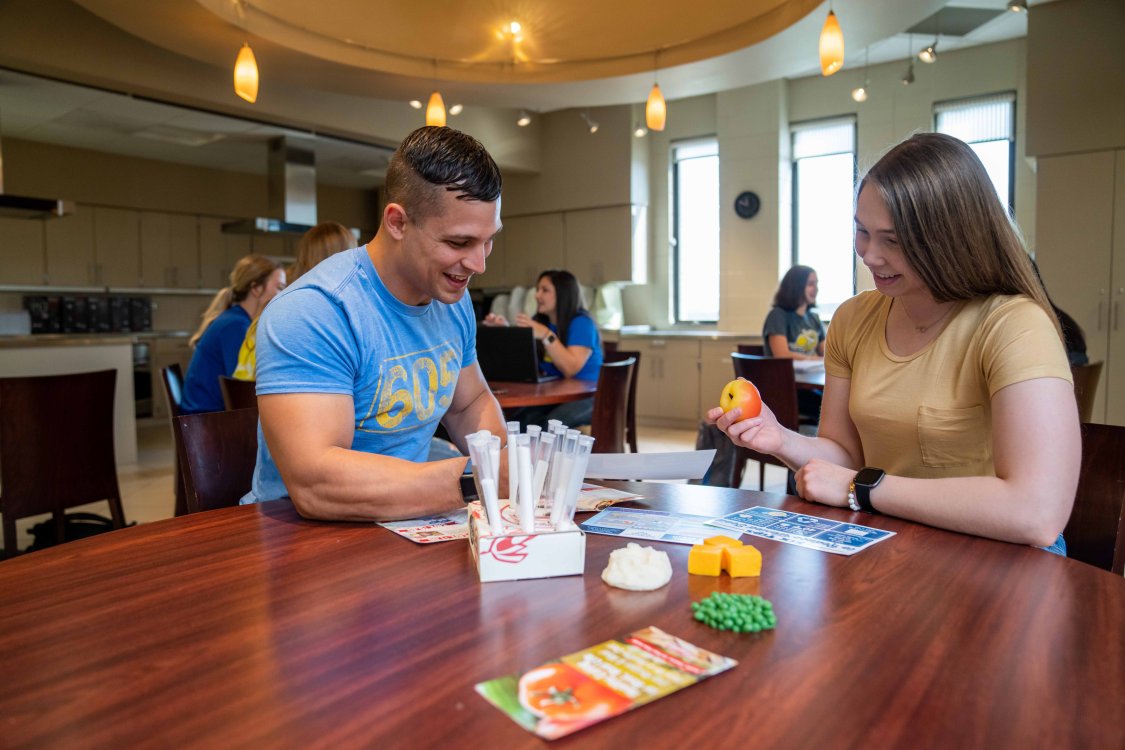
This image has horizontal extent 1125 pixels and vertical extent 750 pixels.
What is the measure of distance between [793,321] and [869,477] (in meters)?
4.02

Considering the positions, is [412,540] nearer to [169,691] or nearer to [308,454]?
[308,454]

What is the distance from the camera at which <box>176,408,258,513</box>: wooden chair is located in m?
1.61

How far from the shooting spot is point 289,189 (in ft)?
23.5

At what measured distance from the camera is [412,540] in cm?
116

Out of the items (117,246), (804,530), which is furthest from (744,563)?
(117,246)

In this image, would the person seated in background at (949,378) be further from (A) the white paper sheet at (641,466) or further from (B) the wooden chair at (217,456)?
(B) the wooden chair at (217,456)

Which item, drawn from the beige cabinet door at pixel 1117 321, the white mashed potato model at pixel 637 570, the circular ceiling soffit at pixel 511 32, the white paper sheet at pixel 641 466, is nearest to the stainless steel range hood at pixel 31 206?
the circular ceiling soffit at pixel 511 32

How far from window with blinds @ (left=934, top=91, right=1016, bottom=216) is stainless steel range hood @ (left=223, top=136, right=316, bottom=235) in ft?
18.6

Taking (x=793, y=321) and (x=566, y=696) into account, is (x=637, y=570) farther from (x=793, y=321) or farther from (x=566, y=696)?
(x=793, y=321)

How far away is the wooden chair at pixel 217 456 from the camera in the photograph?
5.28 ft

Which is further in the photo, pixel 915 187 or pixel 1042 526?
pixel 915 187

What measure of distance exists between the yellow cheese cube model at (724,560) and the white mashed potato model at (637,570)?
50 millimetres

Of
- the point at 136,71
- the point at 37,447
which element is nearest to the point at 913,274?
the point at 37,447

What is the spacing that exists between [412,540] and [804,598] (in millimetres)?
556
